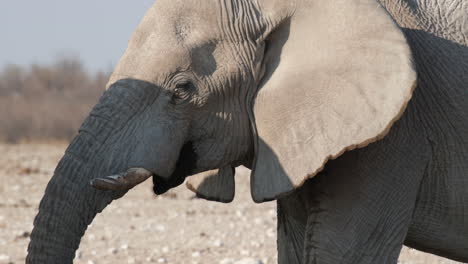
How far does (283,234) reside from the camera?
5.17 meters

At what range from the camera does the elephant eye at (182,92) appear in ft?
15.1

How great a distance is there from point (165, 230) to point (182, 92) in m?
5.01

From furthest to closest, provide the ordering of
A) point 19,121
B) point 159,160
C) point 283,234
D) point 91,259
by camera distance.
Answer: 1. point 19,121
2. point 91,259
3. point 283,234
4. point 159,160

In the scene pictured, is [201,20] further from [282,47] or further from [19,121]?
[19,121]

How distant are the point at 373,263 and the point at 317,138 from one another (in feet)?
1.68

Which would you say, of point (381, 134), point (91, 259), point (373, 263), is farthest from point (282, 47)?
point (91, 259)

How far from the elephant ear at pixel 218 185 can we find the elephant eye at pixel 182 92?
0.64m

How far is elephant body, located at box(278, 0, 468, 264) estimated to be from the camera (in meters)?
4.67

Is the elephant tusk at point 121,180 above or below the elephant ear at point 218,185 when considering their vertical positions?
above

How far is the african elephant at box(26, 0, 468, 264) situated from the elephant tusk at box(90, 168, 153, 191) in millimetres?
10

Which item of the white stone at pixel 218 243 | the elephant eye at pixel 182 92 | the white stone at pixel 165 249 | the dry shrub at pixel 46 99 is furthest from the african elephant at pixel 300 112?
the dry shrub at pixel 46 99

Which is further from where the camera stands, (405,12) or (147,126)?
(405,12)

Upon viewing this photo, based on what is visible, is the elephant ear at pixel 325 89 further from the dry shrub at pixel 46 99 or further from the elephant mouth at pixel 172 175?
the dry shrub at pixel 46 99

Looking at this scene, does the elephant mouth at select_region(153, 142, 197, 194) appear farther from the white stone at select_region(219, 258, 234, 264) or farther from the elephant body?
the white stone at select_region(219, 258, 234, 264)
